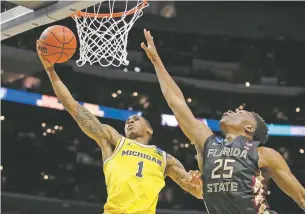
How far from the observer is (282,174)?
3.23 metres

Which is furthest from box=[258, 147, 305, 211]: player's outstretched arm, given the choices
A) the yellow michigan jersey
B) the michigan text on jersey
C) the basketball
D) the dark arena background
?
the dark arena background

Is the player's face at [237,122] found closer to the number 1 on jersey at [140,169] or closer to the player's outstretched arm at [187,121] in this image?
the player's outstretched arm at [187,121]

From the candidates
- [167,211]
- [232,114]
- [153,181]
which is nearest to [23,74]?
[167,211]

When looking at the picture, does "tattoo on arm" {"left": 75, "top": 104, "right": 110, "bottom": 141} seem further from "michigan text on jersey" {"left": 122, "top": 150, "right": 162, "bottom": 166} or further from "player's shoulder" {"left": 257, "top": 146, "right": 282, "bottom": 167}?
"player's shoulder" {"left": 257, "top": 146, "right": 282, "bottom": 167}

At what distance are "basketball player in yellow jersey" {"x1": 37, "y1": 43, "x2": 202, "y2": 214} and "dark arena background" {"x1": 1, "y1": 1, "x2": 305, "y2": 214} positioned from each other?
723 cm

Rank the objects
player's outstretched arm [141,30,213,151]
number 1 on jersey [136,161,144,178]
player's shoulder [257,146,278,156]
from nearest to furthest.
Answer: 1. player's shoulder [257,146,278,156]
2. player's outstretched arm [141,30,213,151]
3. number 1 on jersey [136,161,144,178]

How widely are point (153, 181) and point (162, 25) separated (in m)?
7.91

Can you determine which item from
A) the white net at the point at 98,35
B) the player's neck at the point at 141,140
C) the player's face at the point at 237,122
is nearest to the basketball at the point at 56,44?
the white net at the point at 98,35

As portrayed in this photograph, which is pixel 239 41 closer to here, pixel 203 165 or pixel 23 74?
pixel 23 74

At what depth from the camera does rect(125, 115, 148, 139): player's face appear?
5.09 meters

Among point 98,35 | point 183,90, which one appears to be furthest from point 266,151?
point 183,90

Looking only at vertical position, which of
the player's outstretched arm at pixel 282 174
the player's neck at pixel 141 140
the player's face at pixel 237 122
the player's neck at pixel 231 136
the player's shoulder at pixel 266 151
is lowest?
the player's outstretched arm at pixel 282 174

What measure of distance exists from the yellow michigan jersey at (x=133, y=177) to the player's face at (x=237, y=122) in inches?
51.1

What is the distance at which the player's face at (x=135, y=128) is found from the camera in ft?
16.7
